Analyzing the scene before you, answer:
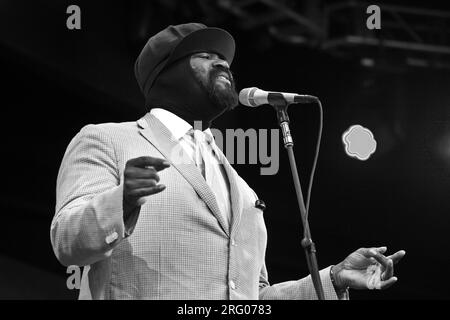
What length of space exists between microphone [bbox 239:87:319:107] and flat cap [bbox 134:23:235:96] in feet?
0.89

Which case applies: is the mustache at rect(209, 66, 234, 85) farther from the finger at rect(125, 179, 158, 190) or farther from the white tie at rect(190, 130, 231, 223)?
the finger at rect(125, 179, 158, 190)

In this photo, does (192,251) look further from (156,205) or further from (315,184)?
(315,184)

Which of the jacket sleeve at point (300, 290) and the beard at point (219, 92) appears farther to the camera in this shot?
the beard at point (219, 92)

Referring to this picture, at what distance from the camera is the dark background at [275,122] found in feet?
12.8

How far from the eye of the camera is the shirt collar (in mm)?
2426

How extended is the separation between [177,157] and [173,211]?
180mm

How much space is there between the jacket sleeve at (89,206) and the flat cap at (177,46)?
38 centimetres

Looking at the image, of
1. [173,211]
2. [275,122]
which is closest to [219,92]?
[173,211]

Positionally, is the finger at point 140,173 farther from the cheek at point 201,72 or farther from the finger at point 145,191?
the cheek at point 201,72

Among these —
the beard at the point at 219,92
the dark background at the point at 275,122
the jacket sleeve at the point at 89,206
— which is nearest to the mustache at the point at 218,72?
the beard at the point at 219,92

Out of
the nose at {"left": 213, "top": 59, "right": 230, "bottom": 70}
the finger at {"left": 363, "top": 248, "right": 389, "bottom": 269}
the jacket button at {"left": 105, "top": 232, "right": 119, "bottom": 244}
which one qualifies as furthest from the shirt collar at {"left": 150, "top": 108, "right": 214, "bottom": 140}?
the finger at {"left": 363, "top": 248, "right": 389, "bottom": 269}

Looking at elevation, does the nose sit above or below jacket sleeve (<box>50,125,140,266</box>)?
above

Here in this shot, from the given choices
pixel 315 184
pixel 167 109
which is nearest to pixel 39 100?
pixel 315 184
